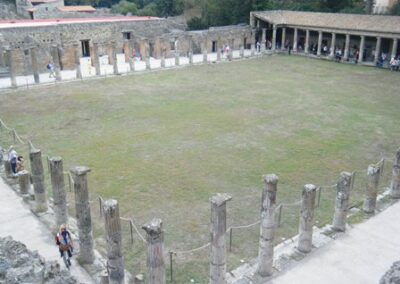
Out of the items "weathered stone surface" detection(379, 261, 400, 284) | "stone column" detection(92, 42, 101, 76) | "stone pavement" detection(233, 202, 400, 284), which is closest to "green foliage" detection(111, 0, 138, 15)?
"stone column" detection(92, 42, 101, 76)

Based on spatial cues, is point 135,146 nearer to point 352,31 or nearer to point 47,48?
point 47,48

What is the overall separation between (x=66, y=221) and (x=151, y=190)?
2725mm

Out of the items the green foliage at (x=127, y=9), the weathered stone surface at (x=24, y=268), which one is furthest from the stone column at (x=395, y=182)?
the green foliage at (x=127, y=9)

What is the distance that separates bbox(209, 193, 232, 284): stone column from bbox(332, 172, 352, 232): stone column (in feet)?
11.8

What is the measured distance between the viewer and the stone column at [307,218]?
9.45m

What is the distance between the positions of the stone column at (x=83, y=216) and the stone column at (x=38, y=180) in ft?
7.40

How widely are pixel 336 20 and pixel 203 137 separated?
22.3 meters

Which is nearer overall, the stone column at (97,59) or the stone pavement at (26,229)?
the stone pavement at (26,229)

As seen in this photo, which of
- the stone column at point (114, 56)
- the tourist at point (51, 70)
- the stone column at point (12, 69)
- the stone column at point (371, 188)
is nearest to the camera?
the stone column at point (371, 188)

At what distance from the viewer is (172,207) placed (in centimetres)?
1173

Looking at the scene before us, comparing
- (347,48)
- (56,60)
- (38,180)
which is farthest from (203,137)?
(347,48)

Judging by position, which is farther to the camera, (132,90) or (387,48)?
(387,48)

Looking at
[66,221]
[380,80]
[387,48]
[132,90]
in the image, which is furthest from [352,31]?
[66,221]

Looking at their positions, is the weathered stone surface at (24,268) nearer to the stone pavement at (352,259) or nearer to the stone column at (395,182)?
the stone pavement at (352,259)
